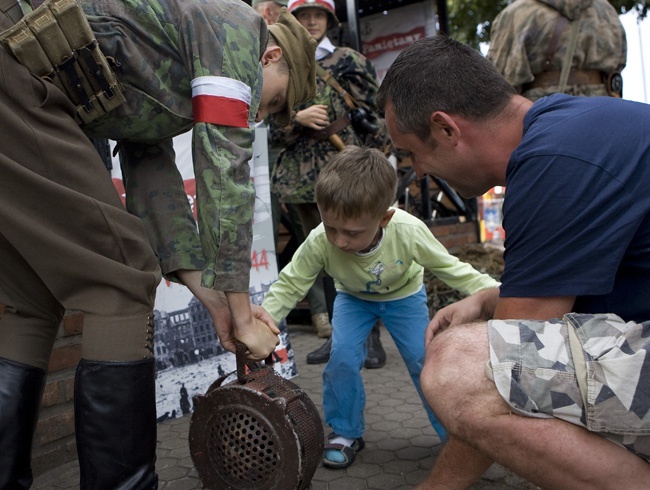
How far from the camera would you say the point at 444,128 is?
1.67m

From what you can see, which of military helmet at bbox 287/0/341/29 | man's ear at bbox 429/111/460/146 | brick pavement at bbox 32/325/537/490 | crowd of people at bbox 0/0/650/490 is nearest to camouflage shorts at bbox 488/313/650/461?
crowd of people at bbox 0/0/650/490

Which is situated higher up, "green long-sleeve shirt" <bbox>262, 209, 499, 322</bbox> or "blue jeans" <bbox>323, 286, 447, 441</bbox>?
"green long-sleeve shirt" <bbox>262, 209, 499, 322</bbox>

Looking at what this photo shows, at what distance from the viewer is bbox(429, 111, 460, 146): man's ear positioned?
5.39ft

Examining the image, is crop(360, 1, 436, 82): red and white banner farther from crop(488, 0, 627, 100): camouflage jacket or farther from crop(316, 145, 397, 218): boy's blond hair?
crop(316, 145, 397, 218): boy's blond hair

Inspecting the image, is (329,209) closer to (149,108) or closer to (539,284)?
(149,108)

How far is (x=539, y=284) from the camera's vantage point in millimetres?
1403

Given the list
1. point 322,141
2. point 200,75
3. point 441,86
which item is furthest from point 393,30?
point 200,75

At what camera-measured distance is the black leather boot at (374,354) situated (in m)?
3.46

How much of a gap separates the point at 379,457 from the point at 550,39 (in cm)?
299

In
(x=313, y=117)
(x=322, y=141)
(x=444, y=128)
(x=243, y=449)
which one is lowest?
(x=243, y=449)

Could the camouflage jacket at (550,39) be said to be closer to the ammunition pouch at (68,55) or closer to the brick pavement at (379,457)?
the brick pavement at (379,457)

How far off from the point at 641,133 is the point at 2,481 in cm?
169

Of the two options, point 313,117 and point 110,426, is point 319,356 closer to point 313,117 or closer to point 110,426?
point 313,117

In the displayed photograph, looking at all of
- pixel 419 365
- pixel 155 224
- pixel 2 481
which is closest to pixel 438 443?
pixel 419 365
